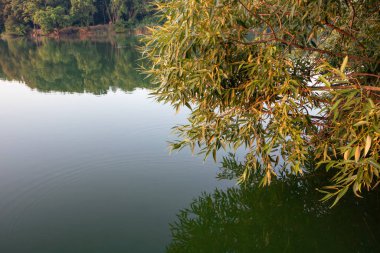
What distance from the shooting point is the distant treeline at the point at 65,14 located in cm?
4400

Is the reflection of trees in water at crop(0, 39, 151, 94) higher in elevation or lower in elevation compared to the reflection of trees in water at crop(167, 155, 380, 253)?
lower

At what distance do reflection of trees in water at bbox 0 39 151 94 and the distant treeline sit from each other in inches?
531

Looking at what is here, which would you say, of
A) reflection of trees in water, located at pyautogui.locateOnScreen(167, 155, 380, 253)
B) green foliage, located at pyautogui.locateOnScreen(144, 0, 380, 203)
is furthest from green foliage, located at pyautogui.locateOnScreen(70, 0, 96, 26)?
green foliage, located at pyautogui.locateOnScreen(144, 0, 380, 203)

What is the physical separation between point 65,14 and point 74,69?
95.7 ft

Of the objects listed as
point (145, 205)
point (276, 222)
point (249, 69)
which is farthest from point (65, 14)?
point (249, 69)

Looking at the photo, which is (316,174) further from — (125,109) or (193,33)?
(125,109)

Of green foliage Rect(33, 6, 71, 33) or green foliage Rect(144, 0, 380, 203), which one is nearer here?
green foliage Rect(144, 0, 380, 203)

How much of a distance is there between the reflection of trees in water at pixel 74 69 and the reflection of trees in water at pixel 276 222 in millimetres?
11448

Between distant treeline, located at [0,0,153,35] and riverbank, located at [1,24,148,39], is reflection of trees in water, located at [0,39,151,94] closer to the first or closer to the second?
distant treeline, located at [0,0,153,35]

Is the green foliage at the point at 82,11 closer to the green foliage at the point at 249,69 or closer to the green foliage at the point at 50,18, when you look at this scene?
the green foliage at the point at 50,18

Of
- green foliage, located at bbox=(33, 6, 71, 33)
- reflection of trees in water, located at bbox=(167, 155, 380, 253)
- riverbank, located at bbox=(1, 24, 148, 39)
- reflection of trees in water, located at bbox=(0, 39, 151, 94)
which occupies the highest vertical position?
green foliage, located at bbox=(33, 6, 71, 33)

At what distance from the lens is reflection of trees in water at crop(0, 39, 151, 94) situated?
18.0m

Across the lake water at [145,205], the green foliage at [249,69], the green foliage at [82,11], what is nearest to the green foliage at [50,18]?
the green foliage at [82,11]

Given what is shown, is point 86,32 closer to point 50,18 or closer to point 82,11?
point 82,11
